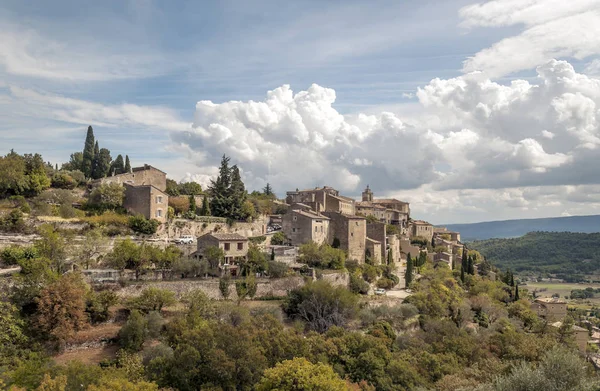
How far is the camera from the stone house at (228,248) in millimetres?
42969

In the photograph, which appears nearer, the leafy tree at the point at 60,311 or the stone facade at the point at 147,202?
the leafy tree at the point at 60,311

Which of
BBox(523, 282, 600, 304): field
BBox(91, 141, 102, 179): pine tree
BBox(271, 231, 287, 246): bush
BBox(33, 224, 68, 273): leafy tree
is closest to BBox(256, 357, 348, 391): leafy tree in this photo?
BBox(33, 224, 68, 273): leafy tree

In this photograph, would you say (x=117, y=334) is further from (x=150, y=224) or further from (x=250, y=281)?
(x=150, y=224)

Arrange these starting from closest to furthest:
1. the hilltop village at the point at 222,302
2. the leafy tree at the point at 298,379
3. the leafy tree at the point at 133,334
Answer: the leafy tree at the point at 298,379 → the hilltop village at the point at 222,302 → the leafy tree at the point at 133,334

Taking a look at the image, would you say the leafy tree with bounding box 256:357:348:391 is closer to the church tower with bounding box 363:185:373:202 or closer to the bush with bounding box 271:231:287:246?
the bush with bounding box 271:231:287:246

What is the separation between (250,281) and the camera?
1609 inches

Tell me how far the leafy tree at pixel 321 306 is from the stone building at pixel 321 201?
22.2 m

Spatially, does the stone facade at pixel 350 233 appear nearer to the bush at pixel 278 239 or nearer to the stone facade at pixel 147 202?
the bush at pixel 278 239

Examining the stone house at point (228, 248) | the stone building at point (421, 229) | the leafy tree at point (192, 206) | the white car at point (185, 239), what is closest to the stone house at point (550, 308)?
the stone building at point (421, 229)

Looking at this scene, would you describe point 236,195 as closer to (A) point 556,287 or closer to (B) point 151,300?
(B) point 151,300

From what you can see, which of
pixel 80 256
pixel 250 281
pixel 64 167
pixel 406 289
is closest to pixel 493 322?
pixel 406 289

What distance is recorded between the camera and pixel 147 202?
4791 centimetres

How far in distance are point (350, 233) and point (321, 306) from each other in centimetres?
1664

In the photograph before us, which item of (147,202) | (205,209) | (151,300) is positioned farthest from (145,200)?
(151,300)
